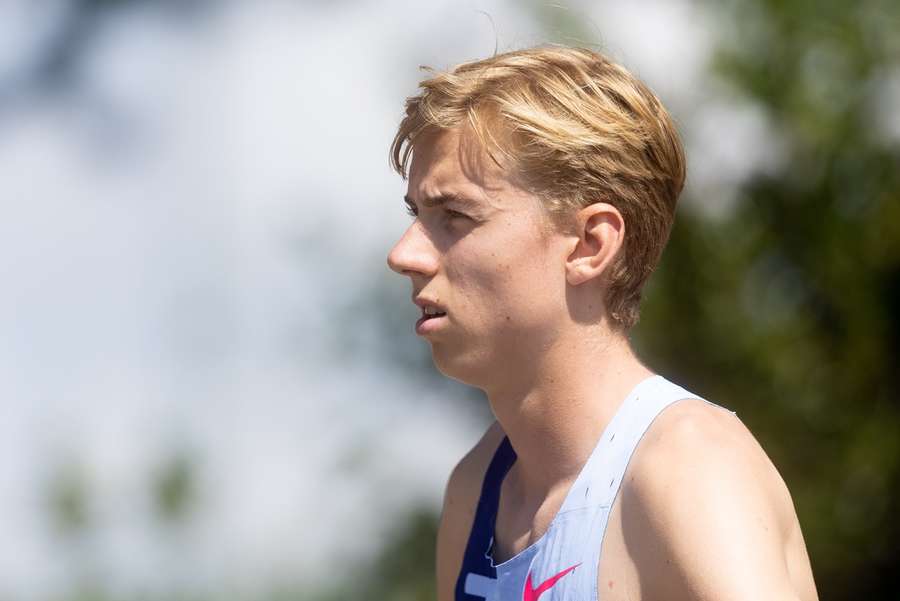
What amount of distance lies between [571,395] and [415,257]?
1.07 ft

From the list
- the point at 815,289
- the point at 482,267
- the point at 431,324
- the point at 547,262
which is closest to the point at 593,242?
the point at 547,262

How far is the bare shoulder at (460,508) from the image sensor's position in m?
2.36

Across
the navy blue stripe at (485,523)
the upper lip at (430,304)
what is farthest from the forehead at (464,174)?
the navy blue stripe at (485,523)

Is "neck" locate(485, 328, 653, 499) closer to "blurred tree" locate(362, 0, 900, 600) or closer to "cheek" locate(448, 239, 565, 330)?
"cheek" locate(448, 239, 565, 330)

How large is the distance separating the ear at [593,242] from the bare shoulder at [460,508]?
17.9 inches

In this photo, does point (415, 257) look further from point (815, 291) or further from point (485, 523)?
point (815, 291)

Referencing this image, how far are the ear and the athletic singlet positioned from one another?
193 millimetres

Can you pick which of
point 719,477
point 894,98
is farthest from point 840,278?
point 719,477

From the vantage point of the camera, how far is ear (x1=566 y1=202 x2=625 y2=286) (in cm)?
204

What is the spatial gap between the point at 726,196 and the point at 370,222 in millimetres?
1476

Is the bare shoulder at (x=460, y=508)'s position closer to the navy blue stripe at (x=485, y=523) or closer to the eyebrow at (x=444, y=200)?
the navy blue stripe at (x=485, y=523)

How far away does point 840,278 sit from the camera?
4.53m

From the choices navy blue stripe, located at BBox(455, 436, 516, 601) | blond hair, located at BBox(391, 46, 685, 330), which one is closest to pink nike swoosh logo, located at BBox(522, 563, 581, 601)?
navy blue stripe, located at BBox(455, 436, 516, 601)

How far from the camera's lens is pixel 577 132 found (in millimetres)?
2010
